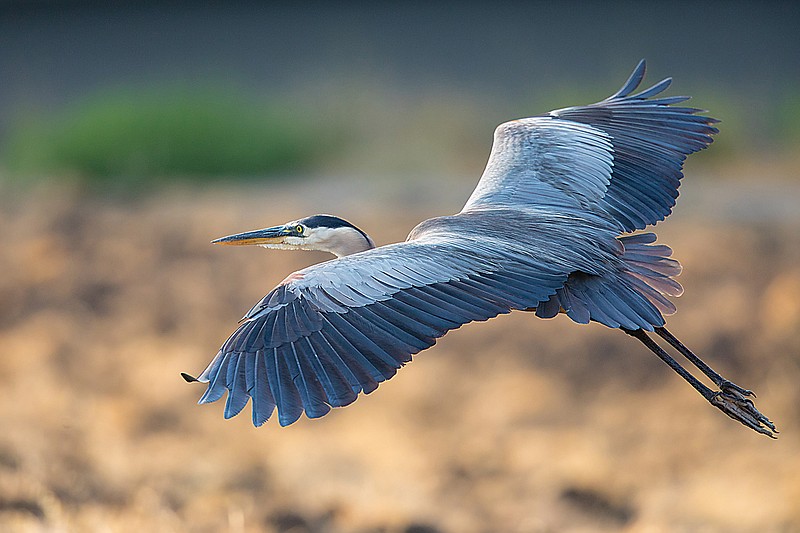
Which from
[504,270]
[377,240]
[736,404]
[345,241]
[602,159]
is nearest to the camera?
[504,270]

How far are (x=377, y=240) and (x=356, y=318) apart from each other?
5601 mm

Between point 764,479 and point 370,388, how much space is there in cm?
513

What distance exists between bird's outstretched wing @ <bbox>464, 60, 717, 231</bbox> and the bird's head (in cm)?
48

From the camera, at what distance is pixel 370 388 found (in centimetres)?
376

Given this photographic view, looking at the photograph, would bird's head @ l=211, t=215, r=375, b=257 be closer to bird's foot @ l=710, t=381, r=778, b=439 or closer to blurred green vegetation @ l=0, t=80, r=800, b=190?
bird's foot @ l=710, t=381, r=778, b=439

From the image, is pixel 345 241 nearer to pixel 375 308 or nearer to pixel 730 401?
pixel 375 308

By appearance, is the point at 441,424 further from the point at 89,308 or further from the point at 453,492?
the point at 89,308

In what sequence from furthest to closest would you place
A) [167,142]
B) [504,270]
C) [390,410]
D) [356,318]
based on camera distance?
[167,142], [390,410], [504,270], [356,318]

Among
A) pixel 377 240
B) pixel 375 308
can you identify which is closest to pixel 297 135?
pixel 377 240

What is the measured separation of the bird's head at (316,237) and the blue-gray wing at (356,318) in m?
0.49

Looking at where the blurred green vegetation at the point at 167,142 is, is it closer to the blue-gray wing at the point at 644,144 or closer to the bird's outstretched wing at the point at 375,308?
the blue-gray wing at the point at 644,144

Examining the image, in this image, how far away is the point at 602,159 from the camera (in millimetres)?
5152

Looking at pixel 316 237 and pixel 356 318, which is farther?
pixel 316 237

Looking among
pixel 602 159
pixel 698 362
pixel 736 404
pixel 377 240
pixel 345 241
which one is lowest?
pixel 377 240
